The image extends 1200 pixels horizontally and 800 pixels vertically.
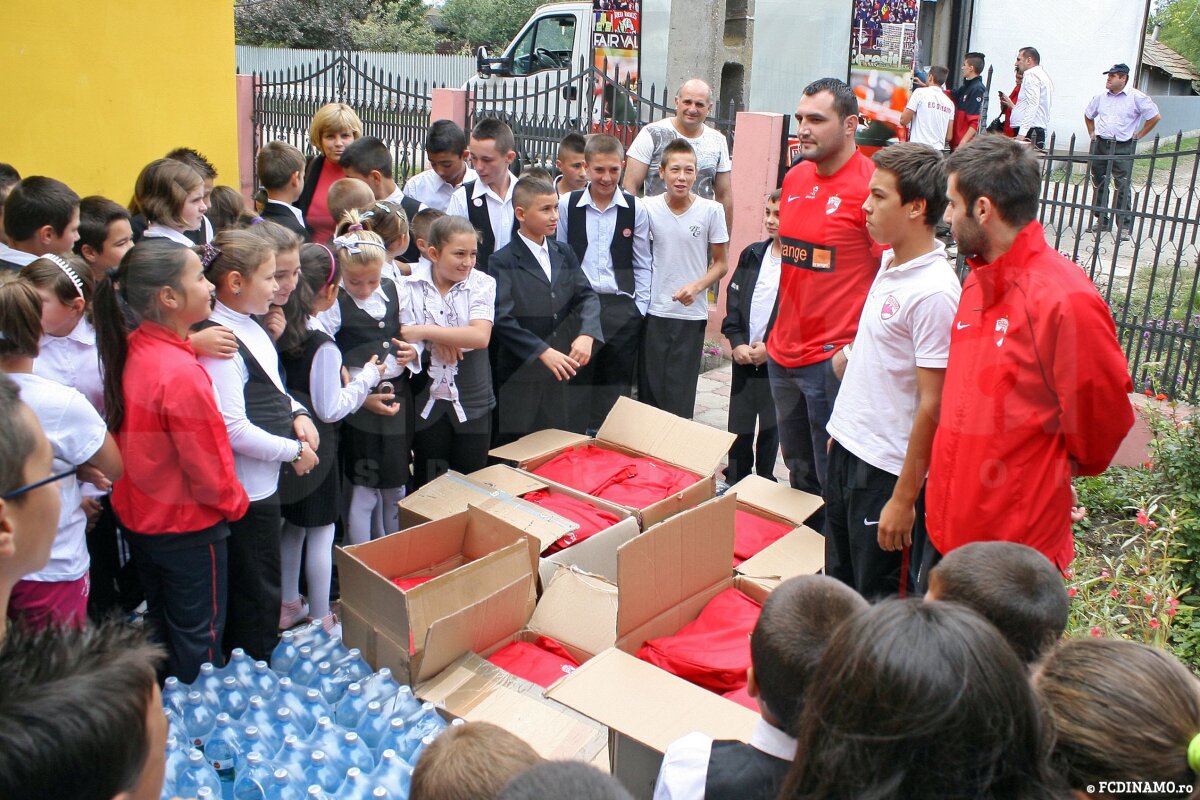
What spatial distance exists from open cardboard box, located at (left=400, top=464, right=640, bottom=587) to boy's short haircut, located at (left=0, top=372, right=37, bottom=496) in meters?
2.06

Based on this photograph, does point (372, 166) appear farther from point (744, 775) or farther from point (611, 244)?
point (744, 775)

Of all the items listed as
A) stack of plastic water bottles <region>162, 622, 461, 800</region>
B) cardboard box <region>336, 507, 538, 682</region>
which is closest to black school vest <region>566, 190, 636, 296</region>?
cardboard box <region>336, 507, 538, 682</region>

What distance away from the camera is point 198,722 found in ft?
9.26

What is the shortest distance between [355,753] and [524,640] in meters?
0.90

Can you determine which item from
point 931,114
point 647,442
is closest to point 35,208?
point 647,442

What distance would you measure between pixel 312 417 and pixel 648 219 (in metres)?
2.31

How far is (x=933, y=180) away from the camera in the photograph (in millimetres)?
3176

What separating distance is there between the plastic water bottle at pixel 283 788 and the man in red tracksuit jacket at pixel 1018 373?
1.88 m

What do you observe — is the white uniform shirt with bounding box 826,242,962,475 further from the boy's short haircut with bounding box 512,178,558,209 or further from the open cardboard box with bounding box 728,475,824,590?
the boy's short haircut with bounding box 512,178,558,209

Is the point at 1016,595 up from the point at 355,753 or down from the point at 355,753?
up

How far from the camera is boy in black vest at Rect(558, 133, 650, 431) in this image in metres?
5.09

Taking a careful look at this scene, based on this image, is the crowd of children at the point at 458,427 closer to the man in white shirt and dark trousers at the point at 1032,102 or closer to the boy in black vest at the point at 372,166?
the boy in black vest at the point at 372,166

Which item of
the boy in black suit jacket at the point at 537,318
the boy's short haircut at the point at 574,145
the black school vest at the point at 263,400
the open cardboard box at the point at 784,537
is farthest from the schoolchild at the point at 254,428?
the boy's short haircut at the point at 574,145

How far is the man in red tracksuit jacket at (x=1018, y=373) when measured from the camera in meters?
2.56
